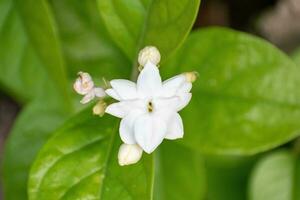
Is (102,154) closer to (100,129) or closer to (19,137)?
(100,129)

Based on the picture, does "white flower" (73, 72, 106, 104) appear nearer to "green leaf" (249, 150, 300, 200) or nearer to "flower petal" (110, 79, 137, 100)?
"flower petal" (110, 79, 137, 100)

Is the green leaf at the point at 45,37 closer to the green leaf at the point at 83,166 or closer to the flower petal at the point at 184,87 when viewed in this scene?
the green leaf at the point at 83,166

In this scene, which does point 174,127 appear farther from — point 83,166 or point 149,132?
point 83,166

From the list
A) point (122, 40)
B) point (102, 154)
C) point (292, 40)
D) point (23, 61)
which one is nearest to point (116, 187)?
point (102, 154)

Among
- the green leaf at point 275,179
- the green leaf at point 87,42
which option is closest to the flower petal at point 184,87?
the green leaf at point 87,42

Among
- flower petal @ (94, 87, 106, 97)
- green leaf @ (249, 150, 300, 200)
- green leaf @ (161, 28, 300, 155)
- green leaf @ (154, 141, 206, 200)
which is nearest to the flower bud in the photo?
flower petal @ (94, 87, 106, 97)

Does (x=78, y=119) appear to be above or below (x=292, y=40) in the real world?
above

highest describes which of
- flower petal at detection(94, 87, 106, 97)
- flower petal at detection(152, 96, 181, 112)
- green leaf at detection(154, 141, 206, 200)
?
flower petal at detection(94, 87, 106, 97)
